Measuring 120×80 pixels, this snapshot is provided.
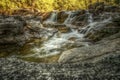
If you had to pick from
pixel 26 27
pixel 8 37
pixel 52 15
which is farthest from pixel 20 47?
pixel 52 15

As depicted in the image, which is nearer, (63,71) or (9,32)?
(63,71)

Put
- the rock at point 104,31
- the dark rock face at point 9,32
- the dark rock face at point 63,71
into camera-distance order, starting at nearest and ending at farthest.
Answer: the dark rock face at point 63,71
the dark rock face at point 9,32
the rock at point 104,31

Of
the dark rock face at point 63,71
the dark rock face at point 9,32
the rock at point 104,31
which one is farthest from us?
the rock at point 104,31

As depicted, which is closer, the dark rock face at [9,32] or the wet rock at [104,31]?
the dark rock face at [9,32]

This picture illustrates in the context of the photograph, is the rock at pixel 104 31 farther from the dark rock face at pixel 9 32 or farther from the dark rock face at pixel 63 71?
the dark rock face at pixel 63 71

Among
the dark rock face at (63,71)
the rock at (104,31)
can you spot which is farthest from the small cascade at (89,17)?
the dark rock face at (63,71)

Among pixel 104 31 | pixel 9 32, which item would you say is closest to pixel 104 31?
pixel 104 31

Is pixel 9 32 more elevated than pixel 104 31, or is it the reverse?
pixel 9 32

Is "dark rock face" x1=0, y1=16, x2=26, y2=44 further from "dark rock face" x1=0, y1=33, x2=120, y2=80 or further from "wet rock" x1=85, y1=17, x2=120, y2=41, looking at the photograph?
"dark rock face" x1=0, y1=33, x2=120, y2=80

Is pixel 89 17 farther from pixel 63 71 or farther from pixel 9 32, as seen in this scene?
pixel 63 71

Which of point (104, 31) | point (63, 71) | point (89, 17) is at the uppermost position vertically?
point (63, 71)

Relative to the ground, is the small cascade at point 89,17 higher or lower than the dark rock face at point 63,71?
lower

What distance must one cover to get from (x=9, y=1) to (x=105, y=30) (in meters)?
75.6

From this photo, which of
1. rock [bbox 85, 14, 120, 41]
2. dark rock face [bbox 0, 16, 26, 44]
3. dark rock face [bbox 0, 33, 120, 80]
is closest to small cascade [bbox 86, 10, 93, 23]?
rock [bbox 85, 14, 120, 41]
